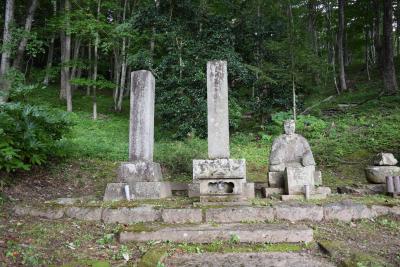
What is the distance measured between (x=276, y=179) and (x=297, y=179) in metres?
0.52

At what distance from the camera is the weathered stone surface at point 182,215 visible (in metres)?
5.59

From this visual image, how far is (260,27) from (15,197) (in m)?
12.6

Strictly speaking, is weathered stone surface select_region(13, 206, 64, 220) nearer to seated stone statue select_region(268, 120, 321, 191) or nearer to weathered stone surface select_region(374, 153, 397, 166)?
seated stone statue select_region(268, 120, 321, 191)

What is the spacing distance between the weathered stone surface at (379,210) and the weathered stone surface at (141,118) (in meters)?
4.30

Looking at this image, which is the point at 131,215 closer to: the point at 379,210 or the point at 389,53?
the point at 379,210

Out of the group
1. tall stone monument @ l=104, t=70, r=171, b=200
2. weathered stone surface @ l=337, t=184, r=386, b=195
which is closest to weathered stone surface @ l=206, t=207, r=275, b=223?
tall stone monument @ l=104, t=70, r=171, b=200

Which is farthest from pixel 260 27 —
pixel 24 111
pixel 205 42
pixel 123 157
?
pixel 24 111

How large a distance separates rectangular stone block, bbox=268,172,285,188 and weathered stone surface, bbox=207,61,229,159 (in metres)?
1.18

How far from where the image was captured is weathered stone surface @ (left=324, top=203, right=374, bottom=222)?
5758 millimetres

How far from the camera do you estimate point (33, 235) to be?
4.84 metres

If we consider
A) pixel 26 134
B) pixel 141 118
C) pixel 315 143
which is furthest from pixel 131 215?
pixel 315 143

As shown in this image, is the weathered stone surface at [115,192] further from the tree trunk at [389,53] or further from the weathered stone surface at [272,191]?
the tree trunk at [389,53]

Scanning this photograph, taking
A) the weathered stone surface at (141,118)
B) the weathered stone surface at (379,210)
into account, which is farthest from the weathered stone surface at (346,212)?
the weathered stone surface at (141,118)

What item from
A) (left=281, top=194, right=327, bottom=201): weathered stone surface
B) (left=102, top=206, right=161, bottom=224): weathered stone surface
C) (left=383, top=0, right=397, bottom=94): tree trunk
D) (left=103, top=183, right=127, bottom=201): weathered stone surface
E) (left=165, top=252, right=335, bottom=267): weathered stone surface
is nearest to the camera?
(left=165, top=252, right=335, bottom=267): weathered stone surface
